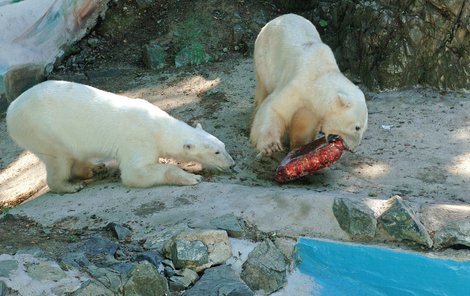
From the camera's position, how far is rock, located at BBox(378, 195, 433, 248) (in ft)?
15.7

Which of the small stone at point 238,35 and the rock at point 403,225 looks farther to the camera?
the small stone at point 238,35

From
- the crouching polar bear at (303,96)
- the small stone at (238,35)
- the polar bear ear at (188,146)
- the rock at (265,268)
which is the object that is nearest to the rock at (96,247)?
the rock at (265,268)

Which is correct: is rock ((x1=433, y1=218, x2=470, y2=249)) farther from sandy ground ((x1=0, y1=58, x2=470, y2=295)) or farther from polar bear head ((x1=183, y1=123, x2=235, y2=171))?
polar bear head ((x1=183, y1=123, x2=235, y2=171))

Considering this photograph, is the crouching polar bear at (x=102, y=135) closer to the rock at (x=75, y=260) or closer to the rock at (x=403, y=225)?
the rock at (x=75, y=260)

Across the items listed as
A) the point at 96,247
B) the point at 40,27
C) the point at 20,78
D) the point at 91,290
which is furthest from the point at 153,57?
the point at 91,290

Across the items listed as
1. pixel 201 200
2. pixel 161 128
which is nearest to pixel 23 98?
pixel 161 128

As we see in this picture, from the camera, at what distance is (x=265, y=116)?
6.49 metres

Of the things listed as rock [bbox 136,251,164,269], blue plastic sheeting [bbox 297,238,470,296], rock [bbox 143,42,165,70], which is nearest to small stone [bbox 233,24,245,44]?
rock [bbox 143,42,165,70]

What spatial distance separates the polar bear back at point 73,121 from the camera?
19.5ft

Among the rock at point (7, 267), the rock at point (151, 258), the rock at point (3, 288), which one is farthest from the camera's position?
the rock at point (151, 258)

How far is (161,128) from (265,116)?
1.07 meters

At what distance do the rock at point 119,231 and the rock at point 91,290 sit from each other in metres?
0.80

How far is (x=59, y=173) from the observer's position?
6117mm

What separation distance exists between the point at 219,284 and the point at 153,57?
578 centimetres
